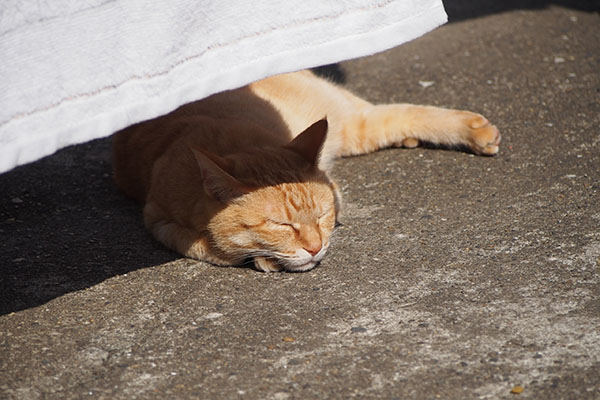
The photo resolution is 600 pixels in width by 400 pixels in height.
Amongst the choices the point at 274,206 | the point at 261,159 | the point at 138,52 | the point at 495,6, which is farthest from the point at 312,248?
the point at 495,6

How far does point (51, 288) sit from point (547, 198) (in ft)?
6.79

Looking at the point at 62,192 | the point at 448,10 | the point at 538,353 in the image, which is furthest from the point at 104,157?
the point at 448,10

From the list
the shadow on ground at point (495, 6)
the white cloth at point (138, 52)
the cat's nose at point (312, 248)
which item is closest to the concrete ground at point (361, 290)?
the cat's nose at point (312, 248)

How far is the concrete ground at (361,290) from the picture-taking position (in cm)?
206

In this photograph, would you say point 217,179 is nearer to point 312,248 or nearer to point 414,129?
point 312,248

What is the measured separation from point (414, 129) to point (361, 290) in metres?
1.31

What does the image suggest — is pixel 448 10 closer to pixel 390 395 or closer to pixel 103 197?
pixel 103 197

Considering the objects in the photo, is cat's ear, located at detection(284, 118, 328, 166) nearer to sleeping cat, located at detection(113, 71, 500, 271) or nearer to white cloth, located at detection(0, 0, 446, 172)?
sleeping cat, located at detection(113, 71, 500, 271)

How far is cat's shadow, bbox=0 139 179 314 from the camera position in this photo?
271cm

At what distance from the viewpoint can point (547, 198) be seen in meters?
3.02

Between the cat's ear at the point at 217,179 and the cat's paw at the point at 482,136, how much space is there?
1.34 m

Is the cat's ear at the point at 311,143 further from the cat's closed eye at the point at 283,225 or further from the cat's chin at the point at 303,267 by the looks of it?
the cat's chin at the point at 303,267

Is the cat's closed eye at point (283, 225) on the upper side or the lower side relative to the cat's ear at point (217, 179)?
lower

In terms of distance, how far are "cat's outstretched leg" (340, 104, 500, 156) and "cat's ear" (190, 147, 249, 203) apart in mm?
1168
